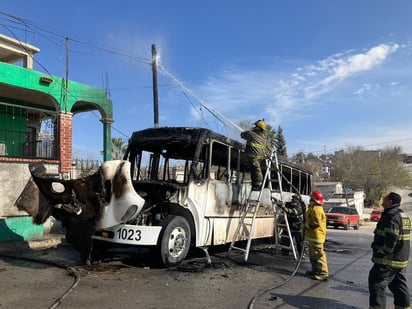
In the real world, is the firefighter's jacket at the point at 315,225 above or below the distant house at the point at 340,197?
above

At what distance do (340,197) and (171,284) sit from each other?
48684 millimetres

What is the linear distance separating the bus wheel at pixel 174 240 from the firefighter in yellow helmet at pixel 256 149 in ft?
6.80

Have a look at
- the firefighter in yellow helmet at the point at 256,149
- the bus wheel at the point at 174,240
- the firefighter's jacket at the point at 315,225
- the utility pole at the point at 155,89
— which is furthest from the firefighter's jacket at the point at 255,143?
the utility pole at the point at 155,89

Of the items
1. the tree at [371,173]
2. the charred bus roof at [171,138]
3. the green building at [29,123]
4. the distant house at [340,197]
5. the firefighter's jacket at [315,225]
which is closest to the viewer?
the firefighter's jacket at [315,225]

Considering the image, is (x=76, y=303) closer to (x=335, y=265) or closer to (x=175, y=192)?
(x=175, y=192)

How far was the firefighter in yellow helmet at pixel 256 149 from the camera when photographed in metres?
8.80

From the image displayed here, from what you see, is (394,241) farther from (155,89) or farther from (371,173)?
(371,173)

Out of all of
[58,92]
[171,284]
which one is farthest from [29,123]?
[171,284]

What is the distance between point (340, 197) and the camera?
51.8 m

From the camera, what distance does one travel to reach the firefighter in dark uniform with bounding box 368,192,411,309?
5.05 meters

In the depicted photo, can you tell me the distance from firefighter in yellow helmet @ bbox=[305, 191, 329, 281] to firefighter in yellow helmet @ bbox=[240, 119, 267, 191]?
Answer: 5.14ft

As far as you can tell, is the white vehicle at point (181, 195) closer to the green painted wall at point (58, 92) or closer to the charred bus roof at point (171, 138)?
the charred bus roof at point (171, 138)

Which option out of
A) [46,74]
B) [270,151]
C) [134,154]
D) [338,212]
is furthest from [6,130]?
[338,212]

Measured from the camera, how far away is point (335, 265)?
9.02m
